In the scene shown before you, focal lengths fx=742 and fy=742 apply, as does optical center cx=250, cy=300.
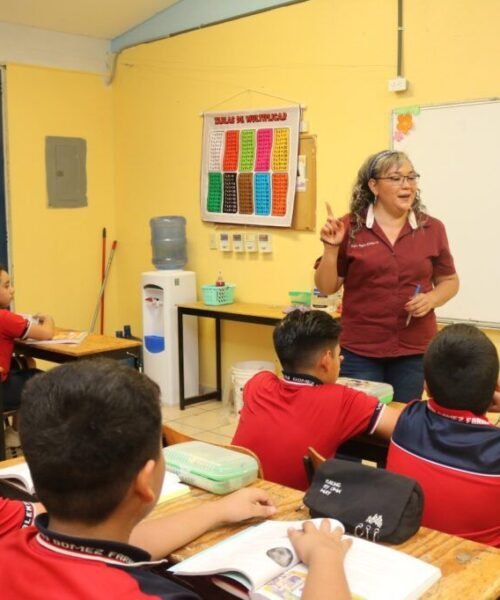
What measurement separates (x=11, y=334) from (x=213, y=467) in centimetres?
251

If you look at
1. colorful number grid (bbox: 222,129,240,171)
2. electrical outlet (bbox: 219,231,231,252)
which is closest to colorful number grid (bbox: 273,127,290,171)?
colorful number grid (bbox: 222,129,240,171)

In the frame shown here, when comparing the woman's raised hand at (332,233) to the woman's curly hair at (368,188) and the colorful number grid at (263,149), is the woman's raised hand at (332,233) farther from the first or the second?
the colorful number grid at (263,149)

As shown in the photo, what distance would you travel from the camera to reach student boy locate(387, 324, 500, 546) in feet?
5.40

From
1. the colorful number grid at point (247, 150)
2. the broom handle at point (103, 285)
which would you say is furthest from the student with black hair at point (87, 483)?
the broom handle at point (103, 285)

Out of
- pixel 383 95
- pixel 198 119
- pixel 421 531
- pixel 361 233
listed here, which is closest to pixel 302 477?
pixel 421 531

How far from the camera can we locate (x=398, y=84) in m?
4.22

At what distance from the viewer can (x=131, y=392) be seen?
1015mm

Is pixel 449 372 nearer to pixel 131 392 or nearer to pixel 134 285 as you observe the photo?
pixel 131 392

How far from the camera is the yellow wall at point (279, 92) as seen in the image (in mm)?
4062

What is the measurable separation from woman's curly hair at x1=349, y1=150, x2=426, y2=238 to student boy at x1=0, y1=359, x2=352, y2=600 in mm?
1987

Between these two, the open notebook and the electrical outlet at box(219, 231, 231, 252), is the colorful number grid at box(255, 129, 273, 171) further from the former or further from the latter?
the open notebook

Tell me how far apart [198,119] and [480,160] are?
7.83 feet

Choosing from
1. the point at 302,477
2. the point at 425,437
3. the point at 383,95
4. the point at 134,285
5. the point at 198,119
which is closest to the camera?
the point at 425,437

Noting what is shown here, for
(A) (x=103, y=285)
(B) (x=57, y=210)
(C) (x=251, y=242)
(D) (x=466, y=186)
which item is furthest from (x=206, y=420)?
(D) (x=466, y=186)
